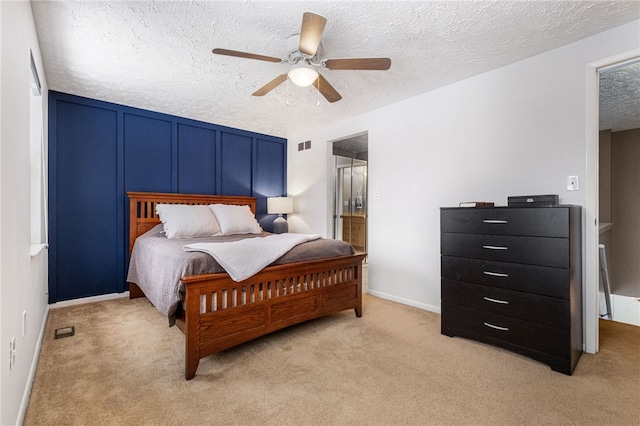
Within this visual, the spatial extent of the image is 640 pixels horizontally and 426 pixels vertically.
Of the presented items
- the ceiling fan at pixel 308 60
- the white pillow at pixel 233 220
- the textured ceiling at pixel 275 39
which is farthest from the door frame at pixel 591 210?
the white pillow at pixel 233 220

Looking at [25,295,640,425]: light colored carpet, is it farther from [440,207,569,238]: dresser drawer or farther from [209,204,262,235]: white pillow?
[209,204,262,235]: white pillow

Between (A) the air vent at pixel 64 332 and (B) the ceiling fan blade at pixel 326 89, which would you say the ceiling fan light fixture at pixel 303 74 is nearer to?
(B) the ceiling fan blade at pixel 326 89

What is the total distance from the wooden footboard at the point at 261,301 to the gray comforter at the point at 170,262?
8cm

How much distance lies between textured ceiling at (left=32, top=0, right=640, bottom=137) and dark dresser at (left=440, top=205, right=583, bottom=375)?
1218mm

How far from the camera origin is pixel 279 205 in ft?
15.0

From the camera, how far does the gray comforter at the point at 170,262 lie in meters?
1.93

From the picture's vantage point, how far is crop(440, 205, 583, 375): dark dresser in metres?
1.90

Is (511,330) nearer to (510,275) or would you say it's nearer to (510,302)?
(510,302)

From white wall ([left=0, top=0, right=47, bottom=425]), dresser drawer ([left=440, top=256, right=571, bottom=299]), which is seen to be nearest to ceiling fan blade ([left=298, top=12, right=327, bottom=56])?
white wall ([left=0, top=0, right=47, bottom=425])

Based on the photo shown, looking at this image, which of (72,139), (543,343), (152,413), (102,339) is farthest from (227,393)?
(72,139)

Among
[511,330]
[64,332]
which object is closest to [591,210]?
[511,330]

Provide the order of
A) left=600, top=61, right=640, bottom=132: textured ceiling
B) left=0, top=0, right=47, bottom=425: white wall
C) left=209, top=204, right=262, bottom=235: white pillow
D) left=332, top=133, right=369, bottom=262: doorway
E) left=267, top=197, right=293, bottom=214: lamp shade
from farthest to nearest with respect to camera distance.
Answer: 1. left=332, top=133, right=369, bottom=262: doorway
2. left=267, top=197, right=293, bottom=214: lamp shade
3. left=209, top=204, right=262, bottom=235: white pillow
4. left=600, top=61, right=640, bottom=132: textured ceiling
5. left=0, top=0, right=47, bottom=425: white wall

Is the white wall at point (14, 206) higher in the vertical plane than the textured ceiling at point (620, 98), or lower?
lower

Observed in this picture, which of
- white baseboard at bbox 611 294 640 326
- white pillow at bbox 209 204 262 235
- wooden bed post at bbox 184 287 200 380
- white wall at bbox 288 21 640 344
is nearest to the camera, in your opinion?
wooden bed post at bbox 184 287 200 380
